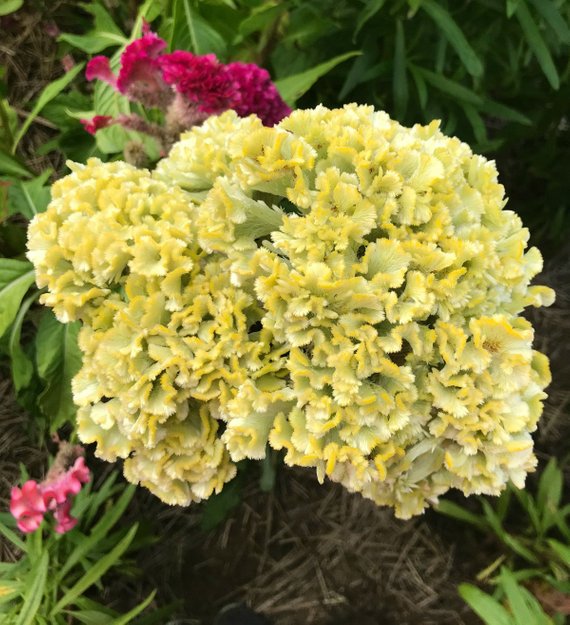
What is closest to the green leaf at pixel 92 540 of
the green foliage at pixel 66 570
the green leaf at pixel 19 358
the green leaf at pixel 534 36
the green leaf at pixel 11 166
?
the green foliage at pixel 66 570

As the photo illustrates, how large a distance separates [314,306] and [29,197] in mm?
872

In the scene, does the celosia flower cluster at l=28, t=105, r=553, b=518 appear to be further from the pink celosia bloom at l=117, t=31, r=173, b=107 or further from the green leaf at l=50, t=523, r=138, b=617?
the green leaf at l=50, t=523, r=138, b=617

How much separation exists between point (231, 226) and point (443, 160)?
29cm

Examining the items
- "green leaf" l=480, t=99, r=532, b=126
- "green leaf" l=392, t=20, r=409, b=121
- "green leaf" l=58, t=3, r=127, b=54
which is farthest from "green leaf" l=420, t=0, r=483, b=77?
"green leaf" l=58, t=3, r=127, b=54

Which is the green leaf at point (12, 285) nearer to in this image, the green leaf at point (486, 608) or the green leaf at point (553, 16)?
the green leaf at point (486, 608)

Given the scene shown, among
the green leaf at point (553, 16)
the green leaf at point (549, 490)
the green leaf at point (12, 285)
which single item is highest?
the green leaf at point (553, 16)

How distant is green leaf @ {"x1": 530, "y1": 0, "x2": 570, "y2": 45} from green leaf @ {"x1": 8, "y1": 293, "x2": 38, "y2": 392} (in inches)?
46.8

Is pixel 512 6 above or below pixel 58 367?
above

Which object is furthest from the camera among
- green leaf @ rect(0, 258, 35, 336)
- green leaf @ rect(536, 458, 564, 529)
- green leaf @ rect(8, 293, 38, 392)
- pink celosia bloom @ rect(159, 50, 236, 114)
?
green leaf @ rect(536, 458, 564, 529)

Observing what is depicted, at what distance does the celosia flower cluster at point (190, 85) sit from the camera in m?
0.94

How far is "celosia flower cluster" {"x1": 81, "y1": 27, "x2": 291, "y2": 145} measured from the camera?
94 centimetres

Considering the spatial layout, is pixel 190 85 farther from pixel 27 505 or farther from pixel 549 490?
pixel 549 490

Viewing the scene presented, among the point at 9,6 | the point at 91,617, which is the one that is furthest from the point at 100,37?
the point at 91,617

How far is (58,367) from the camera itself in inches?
49.0
